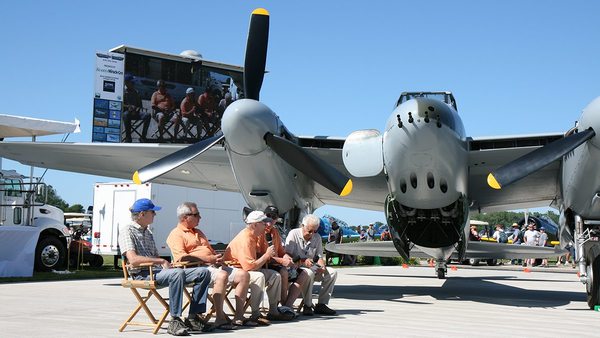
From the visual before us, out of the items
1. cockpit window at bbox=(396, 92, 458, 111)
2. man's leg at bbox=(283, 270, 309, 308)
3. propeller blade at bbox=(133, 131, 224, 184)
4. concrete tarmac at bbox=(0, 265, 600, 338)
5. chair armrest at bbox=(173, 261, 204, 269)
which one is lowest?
concrete tarmac at bbox=(0, 265, 600, 338)

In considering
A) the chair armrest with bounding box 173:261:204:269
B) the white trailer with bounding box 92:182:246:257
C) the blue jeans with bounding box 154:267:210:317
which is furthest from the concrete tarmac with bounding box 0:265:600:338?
the white trailer with bounding box 92:182:246:257

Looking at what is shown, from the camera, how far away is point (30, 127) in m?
17.7

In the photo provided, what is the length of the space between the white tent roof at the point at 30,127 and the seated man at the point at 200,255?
11.2 meters

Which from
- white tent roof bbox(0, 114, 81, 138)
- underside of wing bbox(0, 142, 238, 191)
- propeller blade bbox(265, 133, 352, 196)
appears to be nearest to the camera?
propeller blade bbox(265, 133, 352, 196)

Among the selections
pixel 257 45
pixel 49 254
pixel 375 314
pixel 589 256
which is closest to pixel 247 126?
pixel 257 45

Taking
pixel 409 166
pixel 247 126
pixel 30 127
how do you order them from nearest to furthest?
pixel 409 166 → pixel 247 126 → pixel 30 127

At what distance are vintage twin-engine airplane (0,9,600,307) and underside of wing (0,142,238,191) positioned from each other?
0.04m

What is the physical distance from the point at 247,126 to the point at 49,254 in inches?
420

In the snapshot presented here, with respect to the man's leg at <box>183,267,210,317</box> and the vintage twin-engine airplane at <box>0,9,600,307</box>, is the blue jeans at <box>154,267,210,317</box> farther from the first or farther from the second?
the vintage twin-engine airplane at <box>0,9,600,307</box>

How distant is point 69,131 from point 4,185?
2.61 meters

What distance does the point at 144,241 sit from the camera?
7.80 metres

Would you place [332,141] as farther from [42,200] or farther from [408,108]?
[42,200]

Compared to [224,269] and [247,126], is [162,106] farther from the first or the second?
[224,269]

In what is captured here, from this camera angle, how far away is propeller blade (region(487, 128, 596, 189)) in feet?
34.0
